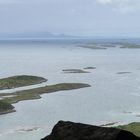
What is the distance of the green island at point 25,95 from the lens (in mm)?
66562

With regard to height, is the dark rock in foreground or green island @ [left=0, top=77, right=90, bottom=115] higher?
the dark rock in foreground

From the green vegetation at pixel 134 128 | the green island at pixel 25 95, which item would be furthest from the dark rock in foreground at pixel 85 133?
the green island at pixel 25 95

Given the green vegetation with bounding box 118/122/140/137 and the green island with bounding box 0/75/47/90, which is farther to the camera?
the green island with bounding box 0/75/47/90

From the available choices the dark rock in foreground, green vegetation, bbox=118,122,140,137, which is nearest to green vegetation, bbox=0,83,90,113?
green vegetation, bbox=118,122,140,137

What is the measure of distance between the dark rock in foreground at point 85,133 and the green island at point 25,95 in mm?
55118

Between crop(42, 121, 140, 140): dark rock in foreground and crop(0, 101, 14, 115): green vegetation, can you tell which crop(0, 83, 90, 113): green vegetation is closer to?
crop(0, 101, 14, 115): green vegetation

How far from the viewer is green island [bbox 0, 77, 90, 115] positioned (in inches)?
2621

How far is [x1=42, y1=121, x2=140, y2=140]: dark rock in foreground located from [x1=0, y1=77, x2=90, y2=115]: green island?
5512cm

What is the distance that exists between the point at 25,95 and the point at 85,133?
71120 millimetres

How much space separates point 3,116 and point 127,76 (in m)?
59.3

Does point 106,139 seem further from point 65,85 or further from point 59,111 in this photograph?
point 65,85

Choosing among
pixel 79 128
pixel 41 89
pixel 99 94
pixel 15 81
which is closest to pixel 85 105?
pixel 99 94

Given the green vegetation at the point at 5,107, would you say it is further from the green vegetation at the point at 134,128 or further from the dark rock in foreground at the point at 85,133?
the dark rock in foreground at the point at 85,133

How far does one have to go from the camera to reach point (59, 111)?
6341 cm
